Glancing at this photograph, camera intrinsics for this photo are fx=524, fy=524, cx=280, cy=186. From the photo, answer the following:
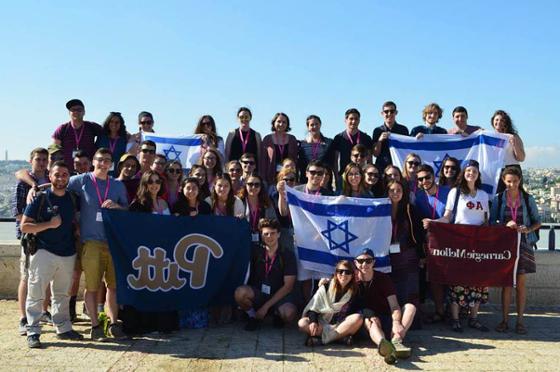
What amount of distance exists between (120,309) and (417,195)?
4.29 metres

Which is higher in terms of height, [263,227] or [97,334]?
[263,227]

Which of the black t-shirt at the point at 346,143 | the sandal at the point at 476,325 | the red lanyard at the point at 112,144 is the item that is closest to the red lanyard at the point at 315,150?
Result: the black t-shirt at the point at 346,143

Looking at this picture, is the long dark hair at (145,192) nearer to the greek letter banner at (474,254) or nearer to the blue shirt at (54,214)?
the blue shirt at (54,214)

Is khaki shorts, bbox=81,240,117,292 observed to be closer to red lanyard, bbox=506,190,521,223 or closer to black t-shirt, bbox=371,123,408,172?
black t-shirt, bbox=371,123,408,172

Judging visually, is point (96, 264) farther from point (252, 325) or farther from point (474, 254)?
point (474, 254)

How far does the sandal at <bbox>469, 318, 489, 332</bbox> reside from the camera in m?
6.89

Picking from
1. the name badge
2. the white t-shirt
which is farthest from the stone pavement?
the white t-shirt

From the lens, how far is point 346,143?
8.76 meters

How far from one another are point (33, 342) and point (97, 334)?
686 millimetres

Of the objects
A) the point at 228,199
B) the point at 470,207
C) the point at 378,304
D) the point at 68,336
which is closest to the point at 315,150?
the point at 228,199

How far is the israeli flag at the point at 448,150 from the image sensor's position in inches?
339

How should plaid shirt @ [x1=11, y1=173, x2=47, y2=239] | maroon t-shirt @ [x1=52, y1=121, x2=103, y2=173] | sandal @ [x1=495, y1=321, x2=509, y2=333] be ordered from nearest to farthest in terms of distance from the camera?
plaid shirt @ [x1=11, y1=173, x2=47, y2=239]
sandal @ [x1=495, y1=321, x2=509, y2=333]
maroon t-shirt @ [x1=52, y1=121, x2=103, y2=173]

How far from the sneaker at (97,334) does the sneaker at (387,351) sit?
3205 millimetres

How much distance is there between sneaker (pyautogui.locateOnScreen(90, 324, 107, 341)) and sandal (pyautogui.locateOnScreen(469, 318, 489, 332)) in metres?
4.73
